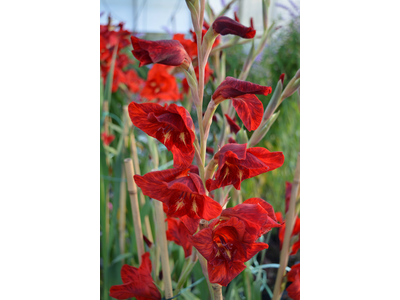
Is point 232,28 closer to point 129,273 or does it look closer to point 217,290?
point 217,290

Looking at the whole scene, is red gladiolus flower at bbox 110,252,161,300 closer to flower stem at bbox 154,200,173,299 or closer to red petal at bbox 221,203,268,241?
flower stem at bbox 154,200,173,299

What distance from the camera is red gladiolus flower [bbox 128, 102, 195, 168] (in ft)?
1.52

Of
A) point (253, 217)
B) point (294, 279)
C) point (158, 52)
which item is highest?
point (158, 52)

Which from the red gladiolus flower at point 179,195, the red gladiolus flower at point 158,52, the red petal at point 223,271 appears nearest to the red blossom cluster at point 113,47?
the red gladiolus flower at point 158,52

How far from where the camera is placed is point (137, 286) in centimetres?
66

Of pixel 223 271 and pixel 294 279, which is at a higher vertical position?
pixel 223 271

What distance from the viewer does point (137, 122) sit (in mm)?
490

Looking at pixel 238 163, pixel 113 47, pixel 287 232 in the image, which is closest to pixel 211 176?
pixel 238 163

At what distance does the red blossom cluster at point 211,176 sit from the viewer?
466 millimetres

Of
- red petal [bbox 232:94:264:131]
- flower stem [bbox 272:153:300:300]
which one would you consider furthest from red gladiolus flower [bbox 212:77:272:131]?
flower stem [bbox 272:153:300:300]

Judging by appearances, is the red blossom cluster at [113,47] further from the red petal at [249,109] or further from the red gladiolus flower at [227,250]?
the red gladiolus flower at [227,250]

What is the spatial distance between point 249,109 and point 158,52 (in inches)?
6.7
